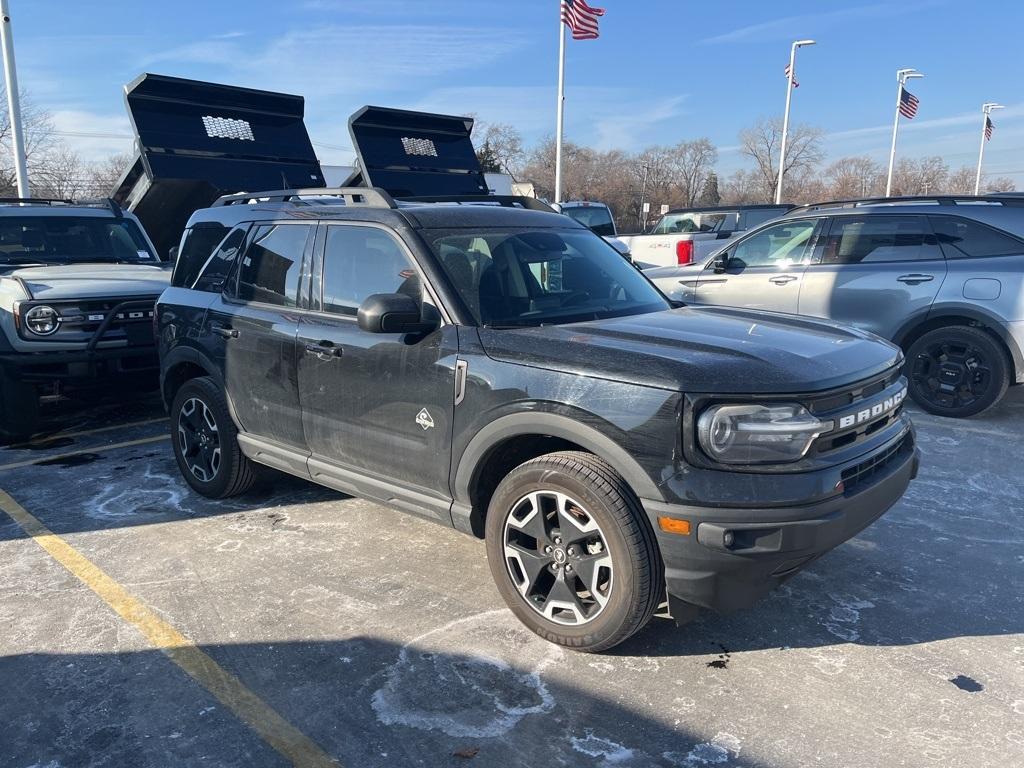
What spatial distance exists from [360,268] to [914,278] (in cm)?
544

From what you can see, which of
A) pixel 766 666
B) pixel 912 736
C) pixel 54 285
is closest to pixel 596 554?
pixel 766 666

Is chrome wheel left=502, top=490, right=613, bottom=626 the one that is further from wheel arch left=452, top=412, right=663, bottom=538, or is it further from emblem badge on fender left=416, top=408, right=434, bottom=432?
emblem badge on fender left=416, top=408, right=434, bottom=432

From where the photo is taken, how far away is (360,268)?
417 cm

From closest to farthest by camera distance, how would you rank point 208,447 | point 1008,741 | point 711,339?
1. point 1008,741
2. point 711,339
3. point 208,447

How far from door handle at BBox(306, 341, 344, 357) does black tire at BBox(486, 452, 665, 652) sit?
48.6 inches

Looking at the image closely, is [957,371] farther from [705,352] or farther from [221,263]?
[221,263]

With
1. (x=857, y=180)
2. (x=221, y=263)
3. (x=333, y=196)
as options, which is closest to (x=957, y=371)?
(x=333, y=196)

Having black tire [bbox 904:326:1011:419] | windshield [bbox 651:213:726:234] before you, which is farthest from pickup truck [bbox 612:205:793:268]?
black tire [bbox 904:326:1011:419]

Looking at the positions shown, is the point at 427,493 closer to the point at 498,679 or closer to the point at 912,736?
the point at 498,679

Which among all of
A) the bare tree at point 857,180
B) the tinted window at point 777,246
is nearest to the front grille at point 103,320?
the tinted window at point 777,246

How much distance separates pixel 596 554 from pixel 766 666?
2.86 feet

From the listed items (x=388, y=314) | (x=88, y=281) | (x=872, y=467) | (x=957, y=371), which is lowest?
(x=957, y=371)

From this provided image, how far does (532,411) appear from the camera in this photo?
3.26m

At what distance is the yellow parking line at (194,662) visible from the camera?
277cm
